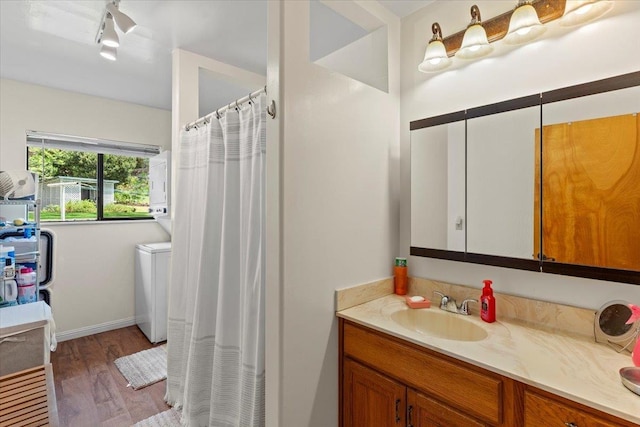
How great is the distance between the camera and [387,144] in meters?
1.86

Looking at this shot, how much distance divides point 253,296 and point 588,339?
146 cm

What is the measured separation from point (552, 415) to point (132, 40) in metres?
2.94

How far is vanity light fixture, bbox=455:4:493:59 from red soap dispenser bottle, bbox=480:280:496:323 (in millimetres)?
1105

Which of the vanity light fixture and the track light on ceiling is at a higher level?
the track light on ceiling

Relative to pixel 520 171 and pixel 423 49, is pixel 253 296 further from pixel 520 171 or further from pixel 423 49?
pixel 423 49

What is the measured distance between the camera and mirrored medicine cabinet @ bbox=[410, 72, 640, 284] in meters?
1.21

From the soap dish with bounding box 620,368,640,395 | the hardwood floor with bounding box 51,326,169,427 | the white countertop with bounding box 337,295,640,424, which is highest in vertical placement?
the soap dish with bounding box 620,368,640,395

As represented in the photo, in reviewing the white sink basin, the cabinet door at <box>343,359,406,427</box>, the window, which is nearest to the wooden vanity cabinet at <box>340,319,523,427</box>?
the cabinet door at <box>343,359,406,427</box>

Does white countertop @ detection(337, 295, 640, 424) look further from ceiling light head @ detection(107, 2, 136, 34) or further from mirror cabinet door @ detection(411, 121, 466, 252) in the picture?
ceiling light head @ detection(107, 2, 136, 34)

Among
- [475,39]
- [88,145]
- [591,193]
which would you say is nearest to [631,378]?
[591,193]

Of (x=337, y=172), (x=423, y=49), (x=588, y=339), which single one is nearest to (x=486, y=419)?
(x=588, y=339)

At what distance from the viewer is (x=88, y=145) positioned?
3.38 meters

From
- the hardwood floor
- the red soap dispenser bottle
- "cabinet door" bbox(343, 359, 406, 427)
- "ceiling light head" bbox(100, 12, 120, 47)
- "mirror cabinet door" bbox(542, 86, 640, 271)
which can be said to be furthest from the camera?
the hardwood floor

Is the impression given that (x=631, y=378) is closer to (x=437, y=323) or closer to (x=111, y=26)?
(x=437, y=323)
